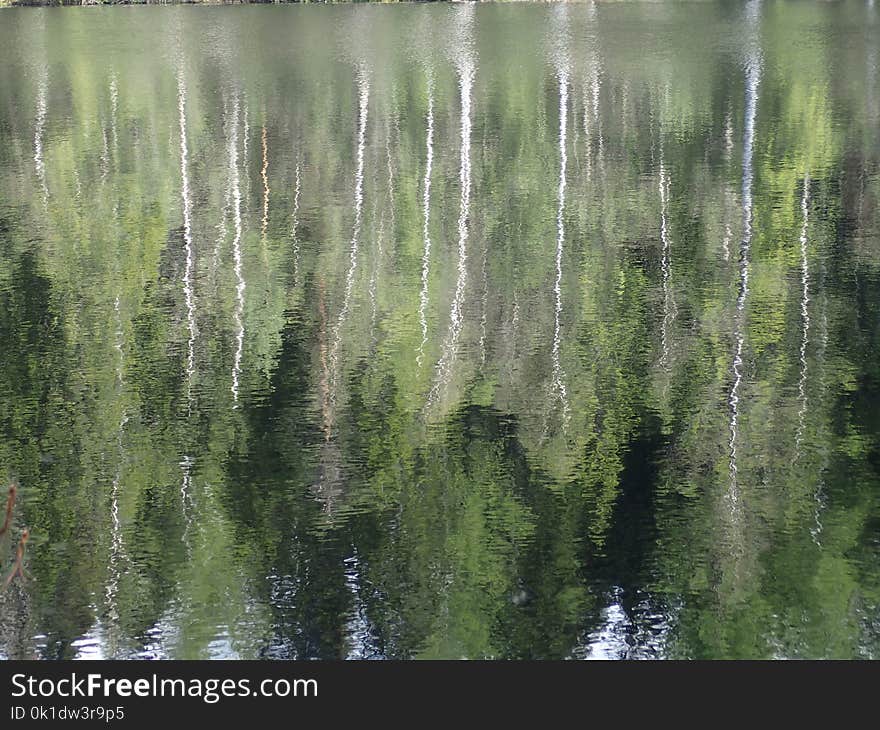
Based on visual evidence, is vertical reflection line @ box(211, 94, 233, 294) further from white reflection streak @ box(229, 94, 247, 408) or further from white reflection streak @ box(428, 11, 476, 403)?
white reflection streak @ box(428, 11, 476, 403)

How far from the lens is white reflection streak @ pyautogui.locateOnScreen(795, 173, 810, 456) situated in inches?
624

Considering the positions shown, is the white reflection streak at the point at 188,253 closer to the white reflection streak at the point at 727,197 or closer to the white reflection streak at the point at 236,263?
the white reflection streak at the point at 236,263

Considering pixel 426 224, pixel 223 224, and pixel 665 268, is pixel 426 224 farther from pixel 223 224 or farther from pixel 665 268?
pixel 665 268

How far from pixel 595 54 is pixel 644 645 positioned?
43475mm

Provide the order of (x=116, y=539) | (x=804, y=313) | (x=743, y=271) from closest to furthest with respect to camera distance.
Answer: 1. (x=116, y=539)
2. (x=804, y=313)
3. (x=743, y=271)

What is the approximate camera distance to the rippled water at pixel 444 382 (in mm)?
11734

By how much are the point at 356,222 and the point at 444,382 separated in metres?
9.09

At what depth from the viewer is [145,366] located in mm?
17891

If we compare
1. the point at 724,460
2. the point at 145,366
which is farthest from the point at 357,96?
the point at 724,460

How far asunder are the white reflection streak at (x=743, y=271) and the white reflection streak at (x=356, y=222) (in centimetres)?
439


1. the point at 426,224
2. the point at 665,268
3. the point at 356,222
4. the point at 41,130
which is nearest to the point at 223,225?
the point at 356,222

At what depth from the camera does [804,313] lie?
1986cm

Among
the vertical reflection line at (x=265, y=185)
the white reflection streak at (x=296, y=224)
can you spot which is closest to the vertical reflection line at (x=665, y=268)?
the white reflection streak at (x=296, y=224)
